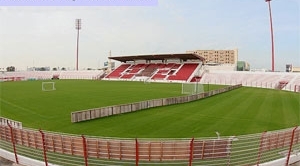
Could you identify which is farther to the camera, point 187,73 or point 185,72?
point 185,72

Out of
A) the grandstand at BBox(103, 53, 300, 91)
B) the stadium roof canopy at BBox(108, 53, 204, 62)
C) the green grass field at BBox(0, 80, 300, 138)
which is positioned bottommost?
the green grass field at BBox(0, 80, 300, 138)

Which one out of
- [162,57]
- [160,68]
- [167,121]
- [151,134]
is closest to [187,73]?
[160,68]

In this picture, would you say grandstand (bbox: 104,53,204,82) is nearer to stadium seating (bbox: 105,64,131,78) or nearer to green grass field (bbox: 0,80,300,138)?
stadium seating (bbox: 105,64,131,78)

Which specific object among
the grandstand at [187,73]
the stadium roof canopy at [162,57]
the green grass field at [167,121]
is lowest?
the green grass field at [167,121]

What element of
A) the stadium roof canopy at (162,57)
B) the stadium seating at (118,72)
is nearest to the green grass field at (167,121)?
the stadium roof canopy at (162,57)

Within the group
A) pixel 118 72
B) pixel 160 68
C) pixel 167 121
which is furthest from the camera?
pixel 118 72

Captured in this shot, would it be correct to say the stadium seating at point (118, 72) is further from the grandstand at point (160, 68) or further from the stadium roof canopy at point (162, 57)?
the stadium roof canopy at point (162, 57)

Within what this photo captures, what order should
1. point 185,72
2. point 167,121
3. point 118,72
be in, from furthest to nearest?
1. point 118,72
2. point 185,72
3. point 167,121

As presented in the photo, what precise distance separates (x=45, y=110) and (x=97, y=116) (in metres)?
5.53

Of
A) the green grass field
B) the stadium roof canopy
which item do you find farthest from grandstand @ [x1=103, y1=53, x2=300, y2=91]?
the green grass field

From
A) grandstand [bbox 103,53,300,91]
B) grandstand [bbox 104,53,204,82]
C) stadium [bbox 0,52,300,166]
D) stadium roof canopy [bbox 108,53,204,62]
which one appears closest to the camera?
stadium [bbox 0,52,300,166]

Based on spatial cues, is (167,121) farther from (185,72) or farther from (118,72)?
(118,72)

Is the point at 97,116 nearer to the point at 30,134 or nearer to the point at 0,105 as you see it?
the point at 30,134

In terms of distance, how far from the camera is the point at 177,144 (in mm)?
8531
